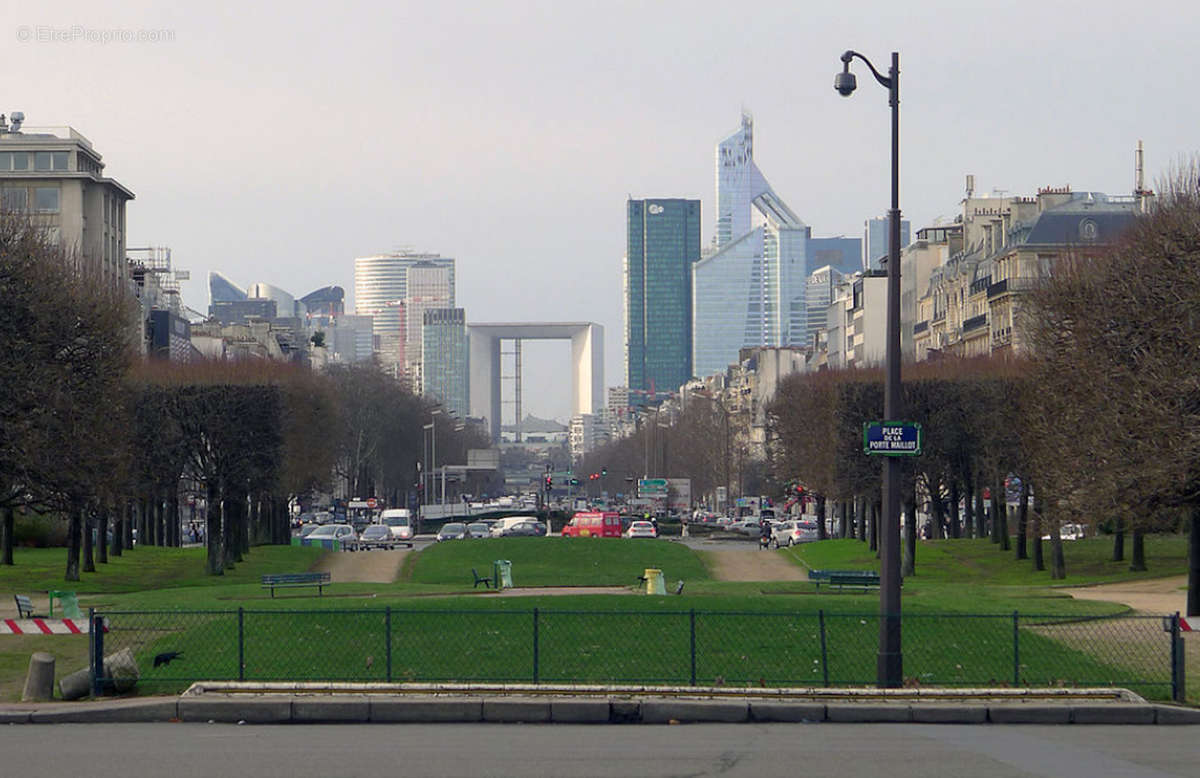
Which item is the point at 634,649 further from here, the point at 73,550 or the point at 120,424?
the point at 73,550

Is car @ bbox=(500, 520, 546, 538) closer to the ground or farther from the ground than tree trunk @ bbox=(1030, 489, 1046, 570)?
closer to the ground

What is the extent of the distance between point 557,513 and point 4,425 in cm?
8250

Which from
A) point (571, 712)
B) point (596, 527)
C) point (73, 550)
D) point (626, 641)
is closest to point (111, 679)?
point (571, 712)

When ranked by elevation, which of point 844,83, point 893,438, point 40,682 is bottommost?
point 40,682

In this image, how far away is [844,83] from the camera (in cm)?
2589

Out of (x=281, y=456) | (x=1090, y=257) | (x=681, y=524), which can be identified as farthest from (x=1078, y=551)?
(x=681, y=524)

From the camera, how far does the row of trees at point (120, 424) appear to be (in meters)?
54.8

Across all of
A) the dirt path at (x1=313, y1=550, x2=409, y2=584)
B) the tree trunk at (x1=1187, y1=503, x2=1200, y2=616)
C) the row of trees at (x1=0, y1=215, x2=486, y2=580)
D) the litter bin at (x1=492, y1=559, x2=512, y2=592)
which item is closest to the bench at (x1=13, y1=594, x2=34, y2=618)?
the row of trees at (x1=0, y1=215, x2=486, y2=580)

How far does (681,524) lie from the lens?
123750 millimetres

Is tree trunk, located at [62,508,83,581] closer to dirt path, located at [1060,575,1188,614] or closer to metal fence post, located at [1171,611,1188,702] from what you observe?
dirt path, located at [1060,575,1188,614]

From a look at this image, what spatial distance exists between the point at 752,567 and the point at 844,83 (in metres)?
49.5
